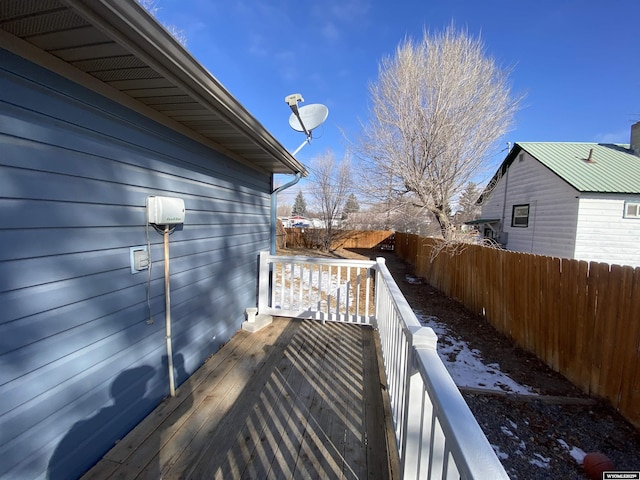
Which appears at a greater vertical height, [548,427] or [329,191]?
[329,191]

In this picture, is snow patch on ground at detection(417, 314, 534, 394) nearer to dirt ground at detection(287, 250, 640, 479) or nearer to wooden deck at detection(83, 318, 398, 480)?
dirt ground at detection(287, 250, 640, 479)

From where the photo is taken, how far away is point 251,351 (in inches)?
112

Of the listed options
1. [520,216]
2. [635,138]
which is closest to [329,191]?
[520,216]

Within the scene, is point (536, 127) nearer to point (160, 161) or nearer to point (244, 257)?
point (244, 257)

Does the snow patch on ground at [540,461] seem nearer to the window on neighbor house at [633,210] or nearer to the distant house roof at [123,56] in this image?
the distant house roof at [123,56]

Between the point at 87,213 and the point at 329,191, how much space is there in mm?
14682

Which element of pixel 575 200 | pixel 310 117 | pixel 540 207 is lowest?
pixel 540 207

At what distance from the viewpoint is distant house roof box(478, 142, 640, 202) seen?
7.59 meters

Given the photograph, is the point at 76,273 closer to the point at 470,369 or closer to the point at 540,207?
the point at 470,369

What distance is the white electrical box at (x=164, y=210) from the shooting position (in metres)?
1.88

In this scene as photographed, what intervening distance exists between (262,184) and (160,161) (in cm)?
195

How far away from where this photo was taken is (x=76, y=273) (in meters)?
1.42

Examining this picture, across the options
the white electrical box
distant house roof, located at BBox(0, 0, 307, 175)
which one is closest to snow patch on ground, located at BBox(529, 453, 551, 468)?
the white electrical box

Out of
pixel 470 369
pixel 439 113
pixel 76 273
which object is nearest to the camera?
pixel 76 273
